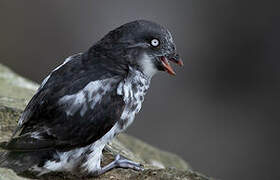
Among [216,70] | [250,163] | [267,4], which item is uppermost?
[267,4]

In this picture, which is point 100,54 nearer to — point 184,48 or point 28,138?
point 28,138

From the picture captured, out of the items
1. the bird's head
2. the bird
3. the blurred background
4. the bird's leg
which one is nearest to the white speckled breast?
the bird

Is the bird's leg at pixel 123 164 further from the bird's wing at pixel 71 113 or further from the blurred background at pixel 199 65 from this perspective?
the blurred background at pixel 199 65

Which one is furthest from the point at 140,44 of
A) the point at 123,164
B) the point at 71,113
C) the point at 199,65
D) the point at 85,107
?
the point at 199,65

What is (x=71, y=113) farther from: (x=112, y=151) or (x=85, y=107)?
(x=112, y=151)

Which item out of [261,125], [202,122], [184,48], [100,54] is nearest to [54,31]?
[184,48]
